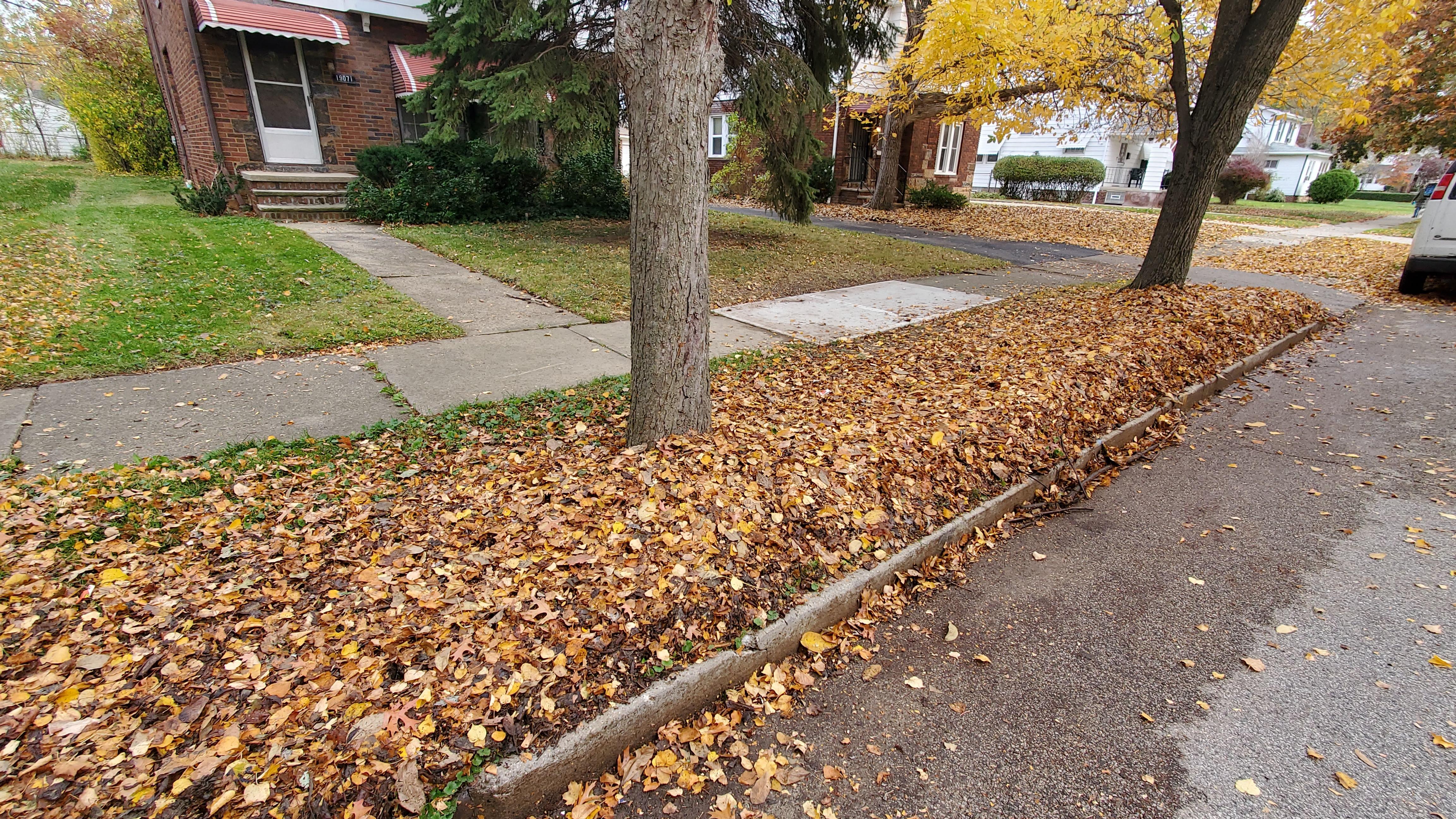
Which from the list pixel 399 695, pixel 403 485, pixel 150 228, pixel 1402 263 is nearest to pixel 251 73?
pixel 150 228

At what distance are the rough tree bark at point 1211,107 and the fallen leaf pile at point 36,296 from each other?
1065cm

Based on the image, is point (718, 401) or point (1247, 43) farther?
point (1247, 43)

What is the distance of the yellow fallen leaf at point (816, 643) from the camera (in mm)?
2793

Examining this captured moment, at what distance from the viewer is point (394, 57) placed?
45.5ft

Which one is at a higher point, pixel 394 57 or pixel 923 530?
pixel 394 57

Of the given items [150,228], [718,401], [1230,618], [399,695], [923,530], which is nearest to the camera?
[399,695]

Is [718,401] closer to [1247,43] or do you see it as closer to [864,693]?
[864,693]

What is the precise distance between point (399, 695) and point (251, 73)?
1522cm

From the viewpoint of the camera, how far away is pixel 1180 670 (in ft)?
9.02

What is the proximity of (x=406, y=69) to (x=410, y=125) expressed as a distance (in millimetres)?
1466

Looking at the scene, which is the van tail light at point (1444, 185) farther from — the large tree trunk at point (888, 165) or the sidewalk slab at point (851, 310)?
the large tree trunk at point (888, 165)

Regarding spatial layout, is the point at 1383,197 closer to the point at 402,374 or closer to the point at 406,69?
the point at 406,69

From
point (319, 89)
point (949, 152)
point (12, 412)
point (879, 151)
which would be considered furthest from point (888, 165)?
point (12, 412)

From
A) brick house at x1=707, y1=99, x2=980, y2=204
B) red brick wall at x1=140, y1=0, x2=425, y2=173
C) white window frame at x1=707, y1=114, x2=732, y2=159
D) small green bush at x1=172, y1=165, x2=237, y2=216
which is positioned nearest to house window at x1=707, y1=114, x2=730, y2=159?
white window frame at x1=707, y1=114, x2=732, y2=159
